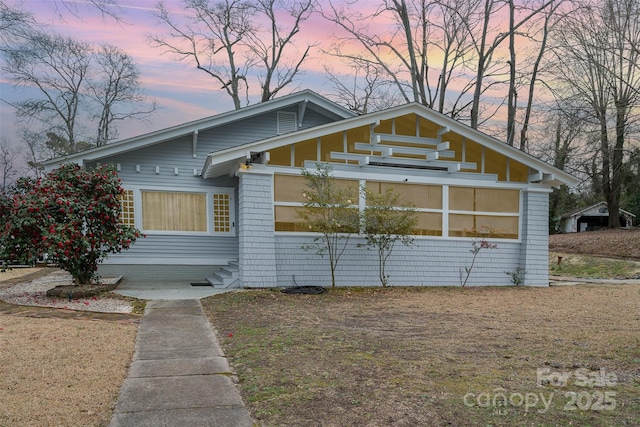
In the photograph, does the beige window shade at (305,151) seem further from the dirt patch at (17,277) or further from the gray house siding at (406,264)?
the dirt patch at (17,277)

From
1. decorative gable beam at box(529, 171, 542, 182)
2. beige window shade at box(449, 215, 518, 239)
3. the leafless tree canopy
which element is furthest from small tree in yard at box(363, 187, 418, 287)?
the leafless tree canopy

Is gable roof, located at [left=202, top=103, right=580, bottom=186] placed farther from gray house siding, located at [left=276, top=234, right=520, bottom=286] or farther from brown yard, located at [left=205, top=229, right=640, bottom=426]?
brown yard, located at [left=205, top=229, right=640, bottom=426]

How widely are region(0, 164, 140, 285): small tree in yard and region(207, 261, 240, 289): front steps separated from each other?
2339 mm

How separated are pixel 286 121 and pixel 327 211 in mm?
4058

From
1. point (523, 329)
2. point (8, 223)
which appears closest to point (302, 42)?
point (8, 223)

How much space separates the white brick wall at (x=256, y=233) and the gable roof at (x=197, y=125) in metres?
2.62

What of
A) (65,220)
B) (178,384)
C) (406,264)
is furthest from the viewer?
(406,264)

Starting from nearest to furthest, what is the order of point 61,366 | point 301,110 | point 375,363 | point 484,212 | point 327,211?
point 61,366, point 375,363, point 327,211, point 484,212, point 301,110

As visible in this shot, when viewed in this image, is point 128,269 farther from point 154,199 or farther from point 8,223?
point 8,223

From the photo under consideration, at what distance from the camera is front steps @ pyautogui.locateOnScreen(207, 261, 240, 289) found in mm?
10031

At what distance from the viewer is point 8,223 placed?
25.3ft

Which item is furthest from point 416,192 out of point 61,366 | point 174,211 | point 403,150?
point 61,366

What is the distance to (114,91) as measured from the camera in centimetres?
3081

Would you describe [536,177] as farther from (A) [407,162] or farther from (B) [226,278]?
(B) [226,278]
